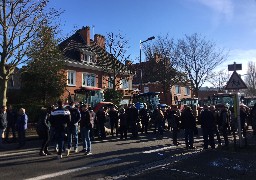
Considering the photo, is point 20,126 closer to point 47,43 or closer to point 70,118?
point 70,118

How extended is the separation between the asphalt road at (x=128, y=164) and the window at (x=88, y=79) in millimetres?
27602

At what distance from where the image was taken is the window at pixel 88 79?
133 feet

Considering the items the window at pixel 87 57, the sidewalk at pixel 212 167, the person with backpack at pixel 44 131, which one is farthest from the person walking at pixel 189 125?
the window at pixel 87 57

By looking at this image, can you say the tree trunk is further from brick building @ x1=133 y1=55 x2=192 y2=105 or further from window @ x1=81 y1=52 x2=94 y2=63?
window @ x1=81 y1=52 x2=94 y2=63

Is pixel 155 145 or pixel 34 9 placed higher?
pixel 34 9

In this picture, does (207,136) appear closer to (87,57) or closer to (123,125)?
(123,125)

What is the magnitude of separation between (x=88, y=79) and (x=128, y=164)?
31.9 metres

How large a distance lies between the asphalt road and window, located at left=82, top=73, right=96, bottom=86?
27.6 m

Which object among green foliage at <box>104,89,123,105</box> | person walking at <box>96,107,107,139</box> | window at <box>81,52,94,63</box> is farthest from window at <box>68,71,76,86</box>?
person walking at <box>96,107,107,139</box>

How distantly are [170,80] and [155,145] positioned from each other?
29.9 metres

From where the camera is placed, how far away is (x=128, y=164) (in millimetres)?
10023

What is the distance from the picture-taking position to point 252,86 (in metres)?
77.9

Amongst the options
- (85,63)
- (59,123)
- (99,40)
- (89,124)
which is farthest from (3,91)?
(99,40)

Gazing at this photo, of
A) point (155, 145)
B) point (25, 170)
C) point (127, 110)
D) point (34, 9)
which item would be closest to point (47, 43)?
point (34, 9)
